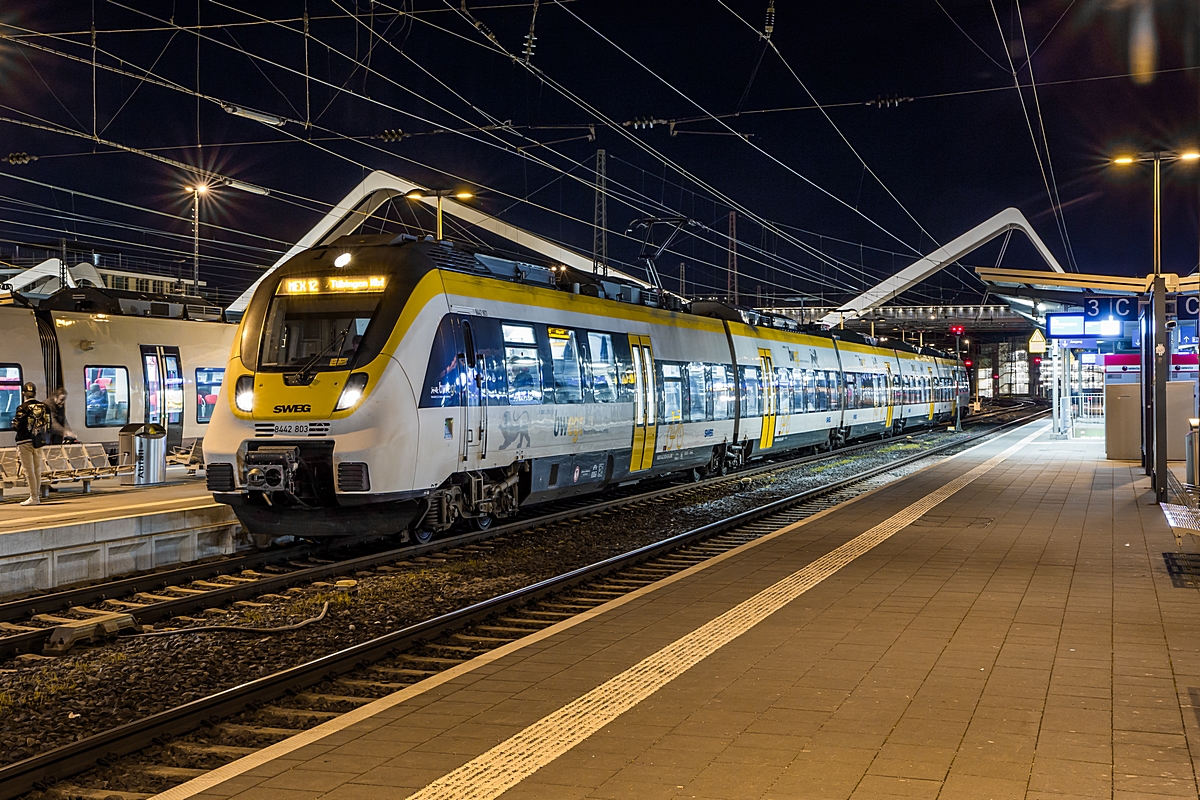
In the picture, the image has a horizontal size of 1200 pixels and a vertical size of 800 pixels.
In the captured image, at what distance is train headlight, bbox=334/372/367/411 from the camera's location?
1256 centimetres

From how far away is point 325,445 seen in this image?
1259cm

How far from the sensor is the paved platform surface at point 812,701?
205 inches

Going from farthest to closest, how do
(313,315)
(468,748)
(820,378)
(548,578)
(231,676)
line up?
1. (820,378)
2. (313,315)
3. (548,578)
4. (231,676)
5. (468,748)

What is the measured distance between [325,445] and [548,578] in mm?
3010

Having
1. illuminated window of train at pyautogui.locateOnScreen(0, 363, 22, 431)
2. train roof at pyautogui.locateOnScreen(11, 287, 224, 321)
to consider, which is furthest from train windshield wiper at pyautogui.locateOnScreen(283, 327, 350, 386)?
train roof at pyautogui.locateOnScreen(11, 287, 224, 321)

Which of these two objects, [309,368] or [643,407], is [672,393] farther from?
[309,368]

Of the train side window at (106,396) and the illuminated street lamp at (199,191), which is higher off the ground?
the illuminated street lamp at (199,191)

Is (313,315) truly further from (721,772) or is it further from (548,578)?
(721,772)

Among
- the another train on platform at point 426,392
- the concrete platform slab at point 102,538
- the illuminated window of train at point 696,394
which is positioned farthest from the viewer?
the illuminated window of train at point 696,394

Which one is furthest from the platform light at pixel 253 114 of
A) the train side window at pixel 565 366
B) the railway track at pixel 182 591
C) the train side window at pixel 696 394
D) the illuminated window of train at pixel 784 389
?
the illuminated window of train at pixel 784 389

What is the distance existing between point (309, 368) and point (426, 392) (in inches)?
54.5

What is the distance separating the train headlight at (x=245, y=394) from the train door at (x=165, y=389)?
1168cm

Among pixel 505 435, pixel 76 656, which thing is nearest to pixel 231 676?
pixel 76 656

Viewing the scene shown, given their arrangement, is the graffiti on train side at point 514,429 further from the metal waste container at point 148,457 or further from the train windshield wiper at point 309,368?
the metal waste container at point 148,457
